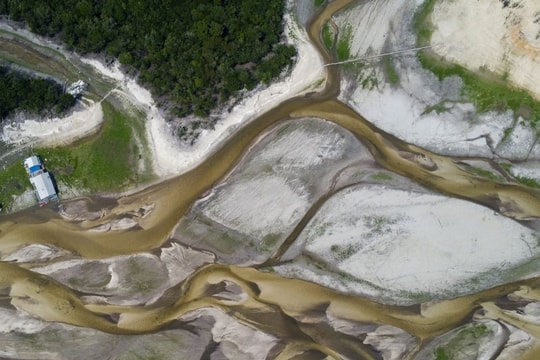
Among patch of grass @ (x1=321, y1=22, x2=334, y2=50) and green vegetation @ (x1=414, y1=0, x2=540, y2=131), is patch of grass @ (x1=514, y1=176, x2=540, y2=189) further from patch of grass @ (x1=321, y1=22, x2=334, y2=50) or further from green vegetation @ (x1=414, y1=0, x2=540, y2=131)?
patch of grass @ (x1=321, y1=22, x2=334, y2=50)

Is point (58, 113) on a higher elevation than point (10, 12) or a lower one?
lower

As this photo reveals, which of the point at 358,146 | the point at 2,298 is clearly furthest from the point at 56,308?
the point at 358,146

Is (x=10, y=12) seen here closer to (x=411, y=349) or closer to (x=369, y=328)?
(x=369, y=328)

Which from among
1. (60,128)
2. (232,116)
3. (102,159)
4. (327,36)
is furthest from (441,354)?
(60,128)

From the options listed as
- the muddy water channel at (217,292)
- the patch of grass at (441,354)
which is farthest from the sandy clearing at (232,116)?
the patch of grass at (441,354)

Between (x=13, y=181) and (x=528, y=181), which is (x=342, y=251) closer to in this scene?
(x=528, y=181)

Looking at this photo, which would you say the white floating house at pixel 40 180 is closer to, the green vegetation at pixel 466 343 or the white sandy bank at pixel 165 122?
the white sandy bank at pixel 165 122

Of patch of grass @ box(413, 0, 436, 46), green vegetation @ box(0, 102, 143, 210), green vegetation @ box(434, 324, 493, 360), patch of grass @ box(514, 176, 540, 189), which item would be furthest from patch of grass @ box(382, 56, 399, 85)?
green vegetation @ box(0, 102, 143, 210)
